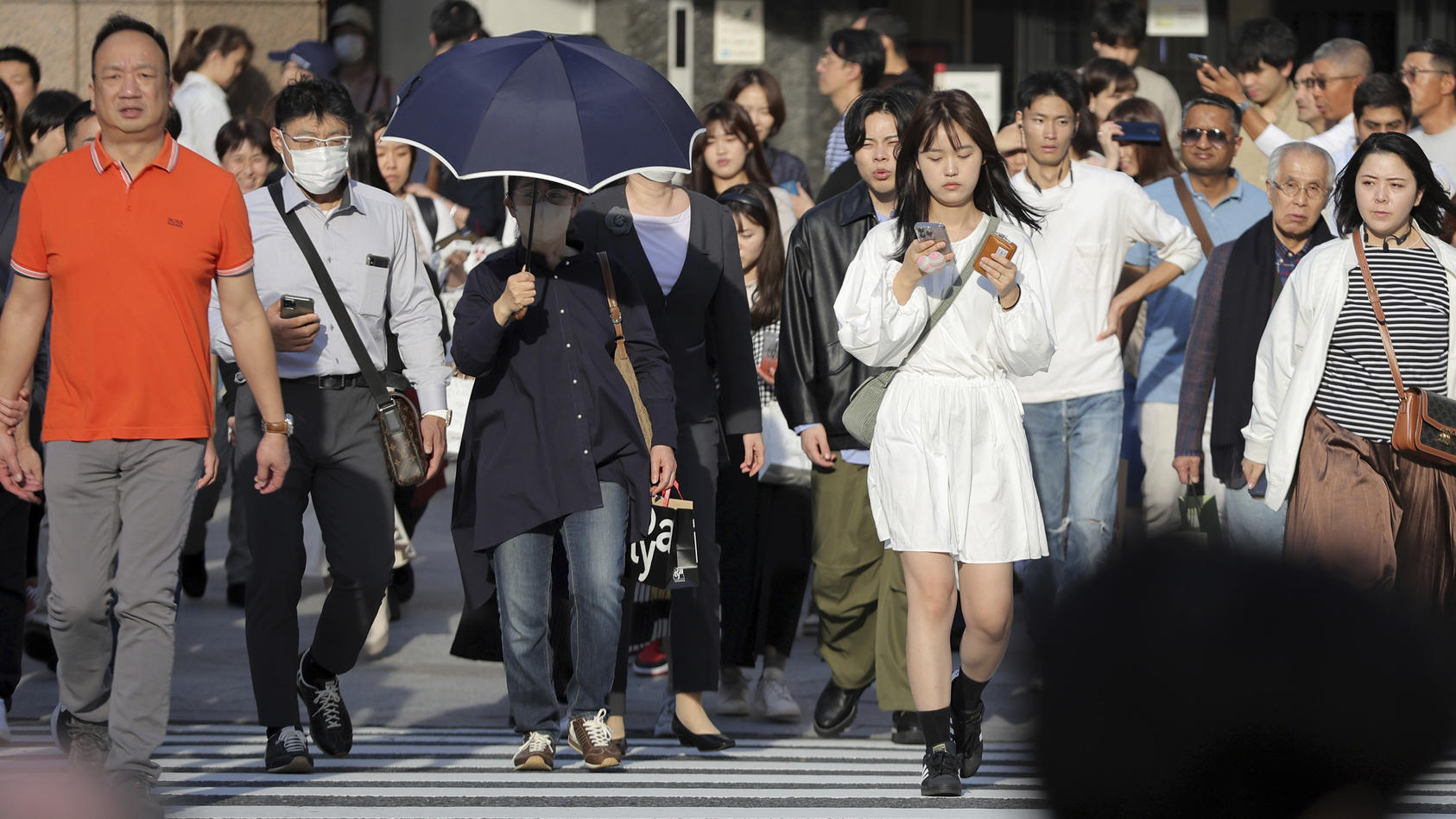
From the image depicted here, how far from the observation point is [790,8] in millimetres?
14609

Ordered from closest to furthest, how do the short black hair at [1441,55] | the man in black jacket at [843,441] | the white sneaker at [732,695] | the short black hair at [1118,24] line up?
the man in black jacket at [843,441] → the white sneaker at [732,695] → the short black hair at [1441,55] → the short black hair at [1118,24]

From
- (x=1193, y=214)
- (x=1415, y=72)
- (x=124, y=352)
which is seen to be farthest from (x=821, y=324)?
(x=1415, y=72)

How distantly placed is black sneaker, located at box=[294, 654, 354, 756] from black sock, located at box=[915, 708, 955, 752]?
2.00 meters

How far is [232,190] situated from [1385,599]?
15.0ft

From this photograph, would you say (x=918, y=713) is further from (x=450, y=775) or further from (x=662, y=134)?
(x=662, y=134)

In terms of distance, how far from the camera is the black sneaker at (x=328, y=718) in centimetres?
643

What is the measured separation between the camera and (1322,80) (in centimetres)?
1020

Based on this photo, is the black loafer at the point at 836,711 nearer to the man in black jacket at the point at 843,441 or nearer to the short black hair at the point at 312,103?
the man in black jacket at the point at 843,441

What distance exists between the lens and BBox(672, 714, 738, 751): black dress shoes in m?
6.74

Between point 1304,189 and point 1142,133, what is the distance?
186 cm

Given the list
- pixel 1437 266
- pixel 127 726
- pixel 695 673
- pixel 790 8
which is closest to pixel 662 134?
pixel 695 673

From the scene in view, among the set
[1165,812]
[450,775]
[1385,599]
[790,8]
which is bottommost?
[450,775]

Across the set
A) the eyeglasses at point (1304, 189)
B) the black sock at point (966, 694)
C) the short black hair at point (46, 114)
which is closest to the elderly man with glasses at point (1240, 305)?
the eyeglasses at point (1304, 189)

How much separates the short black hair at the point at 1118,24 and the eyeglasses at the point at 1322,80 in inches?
66.0
